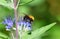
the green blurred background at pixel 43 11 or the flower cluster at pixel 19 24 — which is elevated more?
the flower cluster at pixel 19 24

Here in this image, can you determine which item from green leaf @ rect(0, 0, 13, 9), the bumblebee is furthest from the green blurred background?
green leaf @ rect(0, 0, 13, 9)

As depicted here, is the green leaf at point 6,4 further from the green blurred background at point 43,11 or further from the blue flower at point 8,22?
the green blurred background at point 43,11

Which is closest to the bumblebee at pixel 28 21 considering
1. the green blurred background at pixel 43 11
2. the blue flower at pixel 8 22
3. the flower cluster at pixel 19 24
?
the flower cluster at pixel 19 24

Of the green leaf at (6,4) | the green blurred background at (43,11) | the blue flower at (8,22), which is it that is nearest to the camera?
the green leaf at (6,4)

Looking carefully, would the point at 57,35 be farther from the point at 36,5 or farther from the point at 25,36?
the point at 25,36

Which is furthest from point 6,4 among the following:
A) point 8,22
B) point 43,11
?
point 43,11

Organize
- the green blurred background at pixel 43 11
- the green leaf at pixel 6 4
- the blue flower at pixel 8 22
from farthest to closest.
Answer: the green blurred background at pixel 43 11
the blue flower at pixel 8 22
the green leaf at pixel 6 4

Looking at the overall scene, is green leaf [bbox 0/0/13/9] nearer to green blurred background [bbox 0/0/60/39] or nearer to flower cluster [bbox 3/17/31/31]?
flower cluster [bbox 3/17/31/31]

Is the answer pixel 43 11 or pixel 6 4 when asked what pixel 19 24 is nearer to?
pixel 6 4

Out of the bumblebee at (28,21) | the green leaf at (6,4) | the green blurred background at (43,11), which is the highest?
the green leaf at (6,4)

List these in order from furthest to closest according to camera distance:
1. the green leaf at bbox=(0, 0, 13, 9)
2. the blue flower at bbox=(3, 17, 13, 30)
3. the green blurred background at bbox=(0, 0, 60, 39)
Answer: the green blurred background at bbox=(0, 0, 60, 39) → the blue flower at bbox=(3, 17, 13, 30) → the green leaf at bbox=(0, 0, 13, 9)

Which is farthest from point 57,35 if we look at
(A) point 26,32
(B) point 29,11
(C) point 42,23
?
(A) point 26,32
